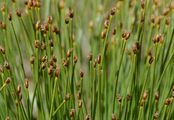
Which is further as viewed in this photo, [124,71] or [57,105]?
[124,71]

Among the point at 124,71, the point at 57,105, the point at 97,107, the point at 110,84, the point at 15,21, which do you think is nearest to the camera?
the point at 57,105

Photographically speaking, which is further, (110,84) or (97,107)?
(110,84)

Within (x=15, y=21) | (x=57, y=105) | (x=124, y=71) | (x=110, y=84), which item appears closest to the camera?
(x=57, y=105)

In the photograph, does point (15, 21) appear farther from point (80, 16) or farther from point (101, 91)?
point (101, 91)

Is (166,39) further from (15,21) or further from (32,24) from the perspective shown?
(15,21)

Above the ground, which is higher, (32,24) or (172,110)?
(32,24)

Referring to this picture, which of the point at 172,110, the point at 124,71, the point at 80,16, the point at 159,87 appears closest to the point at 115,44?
the point at 124,71

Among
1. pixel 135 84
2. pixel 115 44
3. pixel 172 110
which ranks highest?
pixel 115 44

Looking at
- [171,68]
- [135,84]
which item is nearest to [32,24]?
[135,84]

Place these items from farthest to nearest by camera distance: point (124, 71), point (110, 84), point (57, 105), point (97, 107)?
point (124, 71) → point (110, 84) → point (97, 107) → point (57, 105)
